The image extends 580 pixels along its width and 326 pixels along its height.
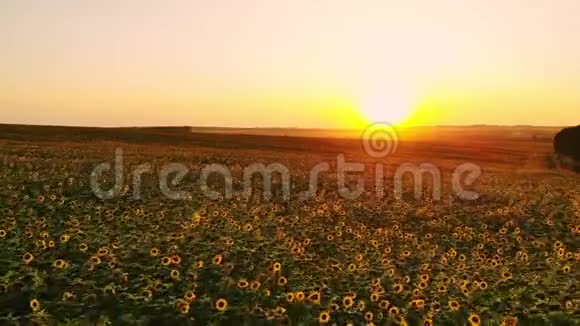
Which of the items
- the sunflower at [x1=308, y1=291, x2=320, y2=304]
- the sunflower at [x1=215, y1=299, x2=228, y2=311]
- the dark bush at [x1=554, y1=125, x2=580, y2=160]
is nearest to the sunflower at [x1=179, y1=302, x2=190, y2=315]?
the sunflower at [x1=215, y1=299, x2=228, y2=311]

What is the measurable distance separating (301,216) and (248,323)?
949 cm

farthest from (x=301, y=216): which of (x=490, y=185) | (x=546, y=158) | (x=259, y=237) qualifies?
(x=546, y=158)

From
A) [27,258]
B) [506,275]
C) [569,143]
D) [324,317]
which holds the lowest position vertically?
[506,275]

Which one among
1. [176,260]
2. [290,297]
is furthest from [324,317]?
[176,260]

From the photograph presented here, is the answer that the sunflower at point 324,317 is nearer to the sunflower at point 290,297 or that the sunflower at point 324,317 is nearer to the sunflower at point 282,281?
the sunflower at point 290,297

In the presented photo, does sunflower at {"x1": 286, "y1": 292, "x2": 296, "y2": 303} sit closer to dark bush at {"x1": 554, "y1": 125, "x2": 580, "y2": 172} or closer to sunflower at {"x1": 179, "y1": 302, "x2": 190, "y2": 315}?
sunflower at {"x1": 179, "y1": 302, "x2": 190, "y2": 315}

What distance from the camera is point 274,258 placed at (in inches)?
498

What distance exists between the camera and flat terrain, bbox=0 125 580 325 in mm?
9320

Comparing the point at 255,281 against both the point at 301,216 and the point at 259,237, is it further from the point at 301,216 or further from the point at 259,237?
the point at 301,216

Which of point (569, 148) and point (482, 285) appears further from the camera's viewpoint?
point (569, 148)

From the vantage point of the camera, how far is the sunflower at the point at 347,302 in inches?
372

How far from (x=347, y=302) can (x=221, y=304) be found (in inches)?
83.8

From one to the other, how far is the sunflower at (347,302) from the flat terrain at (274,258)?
5 centimetres

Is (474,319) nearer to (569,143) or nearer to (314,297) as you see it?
(314,297)
